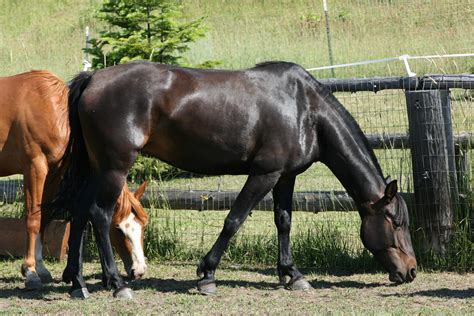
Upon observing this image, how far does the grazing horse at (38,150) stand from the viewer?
776cm

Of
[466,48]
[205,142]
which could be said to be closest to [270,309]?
[205,142]

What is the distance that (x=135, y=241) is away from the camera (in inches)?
308

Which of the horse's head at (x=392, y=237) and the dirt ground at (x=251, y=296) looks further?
the horse's head at (x=392, y=237)

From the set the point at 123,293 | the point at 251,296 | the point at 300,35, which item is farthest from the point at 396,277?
the point at 300,35

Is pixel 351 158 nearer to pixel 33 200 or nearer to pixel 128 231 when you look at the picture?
pixel 128 231

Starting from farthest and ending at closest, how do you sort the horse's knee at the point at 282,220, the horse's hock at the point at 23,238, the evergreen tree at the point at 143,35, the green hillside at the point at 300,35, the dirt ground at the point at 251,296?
1. the green hillside at the point at 300,35
2. the evergreen tree at the point at 143,35
3. the horse's hock at the point at 23,238
4. the horse's knee at the point at 282,220
5. the dirt ground at the point at 251,296

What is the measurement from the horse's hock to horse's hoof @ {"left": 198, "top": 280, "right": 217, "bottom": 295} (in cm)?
202

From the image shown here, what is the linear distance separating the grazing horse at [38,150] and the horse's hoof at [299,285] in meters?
1.29

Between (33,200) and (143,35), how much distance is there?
5786 mm

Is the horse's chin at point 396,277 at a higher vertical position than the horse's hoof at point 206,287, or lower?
lower

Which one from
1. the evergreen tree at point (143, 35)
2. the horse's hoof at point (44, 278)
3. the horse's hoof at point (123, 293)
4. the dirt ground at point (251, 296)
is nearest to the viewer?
the dirt ground at point (251, 296)

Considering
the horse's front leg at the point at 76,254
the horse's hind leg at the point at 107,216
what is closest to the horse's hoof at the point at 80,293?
the horse's front leg at the point at 76,254

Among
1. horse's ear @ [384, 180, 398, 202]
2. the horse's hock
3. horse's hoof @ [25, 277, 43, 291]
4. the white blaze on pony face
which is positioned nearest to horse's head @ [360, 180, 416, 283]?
horse's ear @ [384, 180, 398, 202]

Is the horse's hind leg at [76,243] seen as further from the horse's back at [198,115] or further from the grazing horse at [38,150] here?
the horse's back at [198,115]
